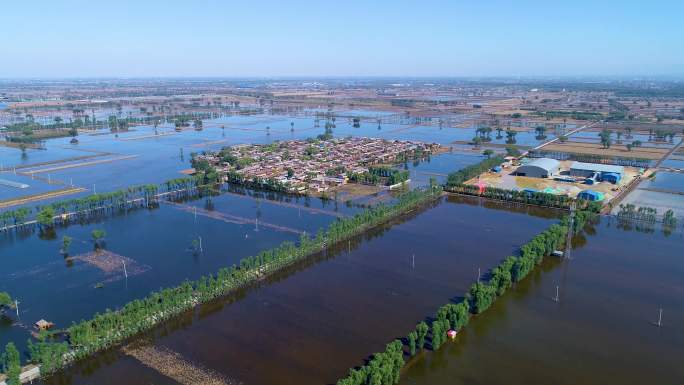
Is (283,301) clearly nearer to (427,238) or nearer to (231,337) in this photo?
(231,337)

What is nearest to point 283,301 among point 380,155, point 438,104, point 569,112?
point 380,155

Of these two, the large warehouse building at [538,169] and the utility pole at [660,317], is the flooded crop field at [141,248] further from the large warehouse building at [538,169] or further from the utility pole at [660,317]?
the large warehouse building at [538,169]

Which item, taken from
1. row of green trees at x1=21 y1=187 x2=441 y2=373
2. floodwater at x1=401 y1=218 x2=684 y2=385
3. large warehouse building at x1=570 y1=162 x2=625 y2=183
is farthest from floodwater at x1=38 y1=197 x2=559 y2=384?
large warehouse building at x1=570 y1=162 x2=625 y2=183

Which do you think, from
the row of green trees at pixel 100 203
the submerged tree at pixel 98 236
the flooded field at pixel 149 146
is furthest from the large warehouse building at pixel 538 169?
the submerged tree at pixel 98 236

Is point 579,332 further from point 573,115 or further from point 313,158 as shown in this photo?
point 573,115

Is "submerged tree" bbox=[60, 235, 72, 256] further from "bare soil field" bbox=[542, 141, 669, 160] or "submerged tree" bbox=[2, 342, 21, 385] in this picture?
"bare soil field" bbox=[542, 141, 669, 160]
